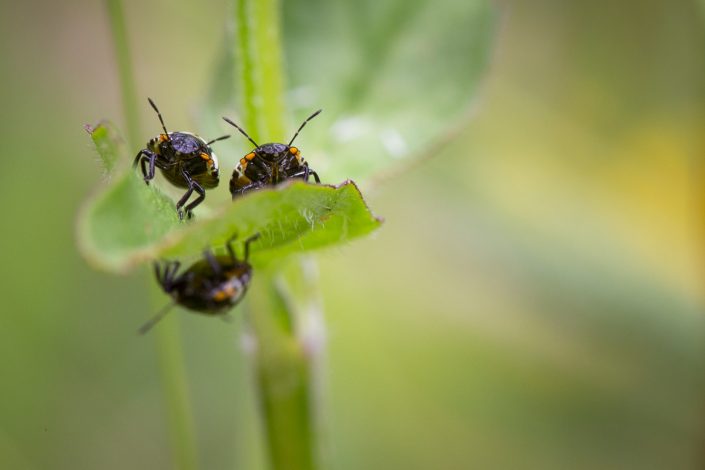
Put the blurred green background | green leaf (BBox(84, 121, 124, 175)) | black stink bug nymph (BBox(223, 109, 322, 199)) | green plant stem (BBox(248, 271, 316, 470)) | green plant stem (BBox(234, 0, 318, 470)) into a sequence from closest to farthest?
green leaf (BBox(84, 121, 124, 175)) < black stink bug nymph (BBox(223, 109, 322, 199)) < green plant stem (BBox(234, 0, 318, 470)) < green plant stem (BBox(248, 271, 316, 470)) < the blurred green background

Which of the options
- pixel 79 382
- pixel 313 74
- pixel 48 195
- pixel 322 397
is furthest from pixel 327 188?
pixel 48 195

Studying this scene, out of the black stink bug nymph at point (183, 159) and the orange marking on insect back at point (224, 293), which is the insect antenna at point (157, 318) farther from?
the black stink bug nymph at point (183, 159)

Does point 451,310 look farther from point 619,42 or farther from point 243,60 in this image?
point 243,60

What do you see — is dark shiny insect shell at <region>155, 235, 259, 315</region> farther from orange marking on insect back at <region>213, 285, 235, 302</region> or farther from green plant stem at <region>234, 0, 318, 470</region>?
green plant stem at <region>234, 0, 318, 470</region>

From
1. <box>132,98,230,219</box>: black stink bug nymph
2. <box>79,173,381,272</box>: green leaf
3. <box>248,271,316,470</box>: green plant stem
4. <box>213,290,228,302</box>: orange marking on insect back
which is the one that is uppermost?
<box>132,98,230,219</box>: black stink bug nymph

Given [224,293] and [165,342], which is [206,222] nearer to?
[224,293]

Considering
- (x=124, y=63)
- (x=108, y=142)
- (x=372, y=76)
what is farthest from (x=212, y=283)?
(x=372, y=76)

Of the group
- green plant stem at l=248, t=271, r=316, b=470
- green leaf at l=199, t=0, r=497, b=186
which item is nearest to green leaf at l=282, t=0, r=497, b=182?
green leaf at l=199, t=0, r=497, b=186
